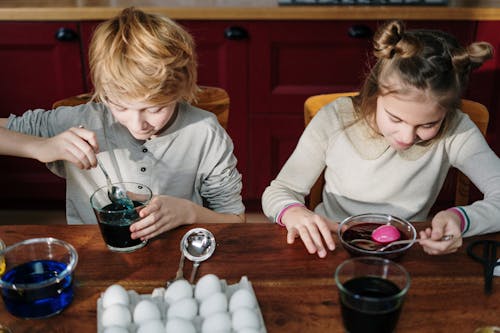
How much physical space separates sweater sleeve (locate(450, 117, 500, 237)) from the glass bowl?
0.51ft

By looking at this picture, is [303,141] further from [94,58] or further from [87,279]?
[87,279]

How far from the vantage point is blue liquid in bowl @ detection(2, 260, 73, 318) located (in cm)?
93

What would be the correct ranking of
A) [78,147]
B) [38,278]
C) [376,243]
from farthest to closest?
[78,147] → [376,243] → [38,278]

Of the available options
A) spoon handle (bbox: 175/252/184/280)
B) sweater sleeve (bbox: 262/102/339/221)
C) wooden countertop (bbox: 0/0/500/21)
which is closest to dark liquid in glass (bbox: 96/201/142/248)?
spoon handle (bbox: 175/252/184/280)

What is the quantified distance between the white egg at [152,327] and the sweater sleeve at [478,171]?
65cm

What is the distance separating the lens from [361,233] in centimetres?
A: 113

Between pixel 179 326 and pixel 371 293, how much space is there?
294mm

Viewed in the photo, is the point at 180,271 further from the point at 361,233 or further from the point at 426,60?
the point at 426,60

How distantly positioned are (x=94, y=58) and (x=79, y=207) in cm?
42

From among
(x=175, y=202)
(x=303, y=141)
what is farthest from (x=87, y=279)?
(x=303, y=141)

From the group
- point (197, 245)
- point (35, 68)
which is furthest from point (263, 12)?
point (197, 245)

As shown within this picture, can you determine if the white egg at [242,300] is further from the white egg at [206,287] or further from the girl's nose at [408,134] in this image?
the girl's nose at [408,134]

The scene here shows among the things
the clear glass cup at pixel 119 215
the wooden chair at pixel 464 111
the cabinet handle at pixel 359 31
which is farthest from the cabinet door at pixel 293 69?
the clear glass cup at pixel 119 215

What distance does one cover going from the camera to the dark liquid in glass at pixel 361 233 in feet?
3.62
